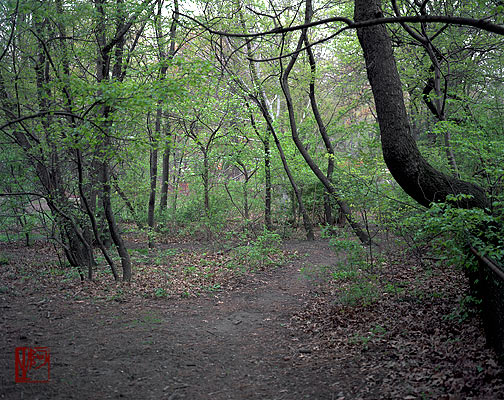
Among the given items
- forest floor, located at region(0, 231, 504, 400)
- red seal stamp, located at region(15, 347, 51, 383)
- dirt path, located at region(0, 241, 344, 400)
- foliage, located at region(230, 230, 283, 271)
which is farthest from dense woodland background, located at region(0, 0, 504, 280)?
red seal stamp, located at region(15, 347, 51, 383)

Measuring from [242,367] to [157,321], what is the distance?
2151 millimetres

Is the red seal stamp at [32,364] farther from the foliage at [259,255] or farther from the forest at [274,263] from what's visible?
the foliage at [259,255]

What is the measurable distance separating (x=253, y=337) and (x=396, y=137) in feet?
12.1

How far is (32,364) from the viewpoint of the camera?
447cm

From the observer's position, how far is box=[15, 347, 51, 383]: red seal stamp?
4.12m

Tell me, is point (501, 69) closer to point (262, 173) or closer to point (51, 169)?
point (262, 173)

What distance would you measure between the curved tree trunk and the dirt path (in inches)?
96.9

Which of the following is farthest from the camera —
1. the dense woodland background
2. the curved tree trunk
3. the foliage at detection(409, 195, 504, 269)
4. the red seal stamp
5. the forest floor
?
the dense woodland background

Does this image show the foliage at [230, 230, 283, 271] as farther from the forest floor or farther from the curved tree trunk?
the curved tree trunk

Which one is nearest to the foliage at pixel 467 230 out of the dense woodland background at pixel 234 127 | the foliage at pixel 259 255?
the dense woodland background at pixel 234 127

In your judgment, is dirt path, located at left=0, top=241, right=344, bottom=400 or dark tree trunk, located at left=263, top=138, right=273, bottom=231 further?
dark tree trunk, located at left=263, top=138, right=273, bottom=231

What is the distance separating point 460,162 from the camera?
884 cm

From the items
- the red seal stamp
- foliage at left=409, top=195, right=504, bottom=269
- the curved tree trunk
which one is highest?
the curved tree trunk

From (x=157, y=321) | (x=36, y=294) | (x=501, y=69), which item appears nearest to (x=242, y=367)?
(x=157, y=321)
